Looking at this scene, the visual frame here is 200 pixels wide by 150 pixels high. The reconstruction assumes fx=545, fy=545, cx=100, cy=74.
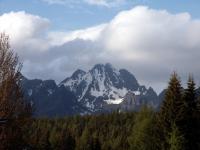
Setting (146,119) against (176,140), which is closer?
(176,140)

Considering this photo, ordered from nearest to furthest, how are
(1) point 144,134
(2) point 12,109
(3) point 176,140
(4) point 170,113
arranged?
(2) point 12,109 < (3) point 176,140 < (4) point 170,113 < (1) point 144,134

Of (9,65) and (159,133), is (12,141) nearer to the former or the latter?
(9,65)

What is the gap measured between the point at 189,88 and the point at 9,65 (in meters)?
29.6

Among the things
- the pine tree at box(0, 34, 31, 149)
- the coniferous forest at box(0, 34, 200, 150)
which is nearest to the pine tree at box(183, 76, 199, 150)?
the coniferous forest at box(0, 34, 200, 150)

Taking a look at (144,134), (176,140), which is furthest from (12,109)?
(144,134)

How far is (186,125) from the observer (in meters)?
54.0

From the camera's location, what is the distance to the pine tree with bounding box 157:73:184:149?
53.7 meters

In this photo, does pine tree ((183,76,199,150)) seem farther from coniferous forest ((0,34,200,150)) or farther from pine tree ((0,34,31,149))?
pine tree ((0,34,31,149))

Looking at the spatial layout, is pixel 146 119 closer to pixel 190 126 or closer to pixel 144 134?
pixel 144 134

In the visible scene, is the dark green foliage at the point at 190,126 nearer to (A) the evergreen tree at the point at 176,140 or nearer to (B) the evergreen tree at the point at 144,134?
(A) the evergreen tree at the point at 176,140

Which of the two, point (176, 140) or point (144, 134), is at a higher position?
point (144, 134)

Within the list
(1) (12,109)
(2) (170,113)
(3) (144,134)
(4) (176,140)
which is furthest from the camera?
(3) (144,134)

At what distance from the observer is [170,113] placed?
54062mm

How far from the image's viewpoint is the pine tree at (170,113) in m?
53.7
